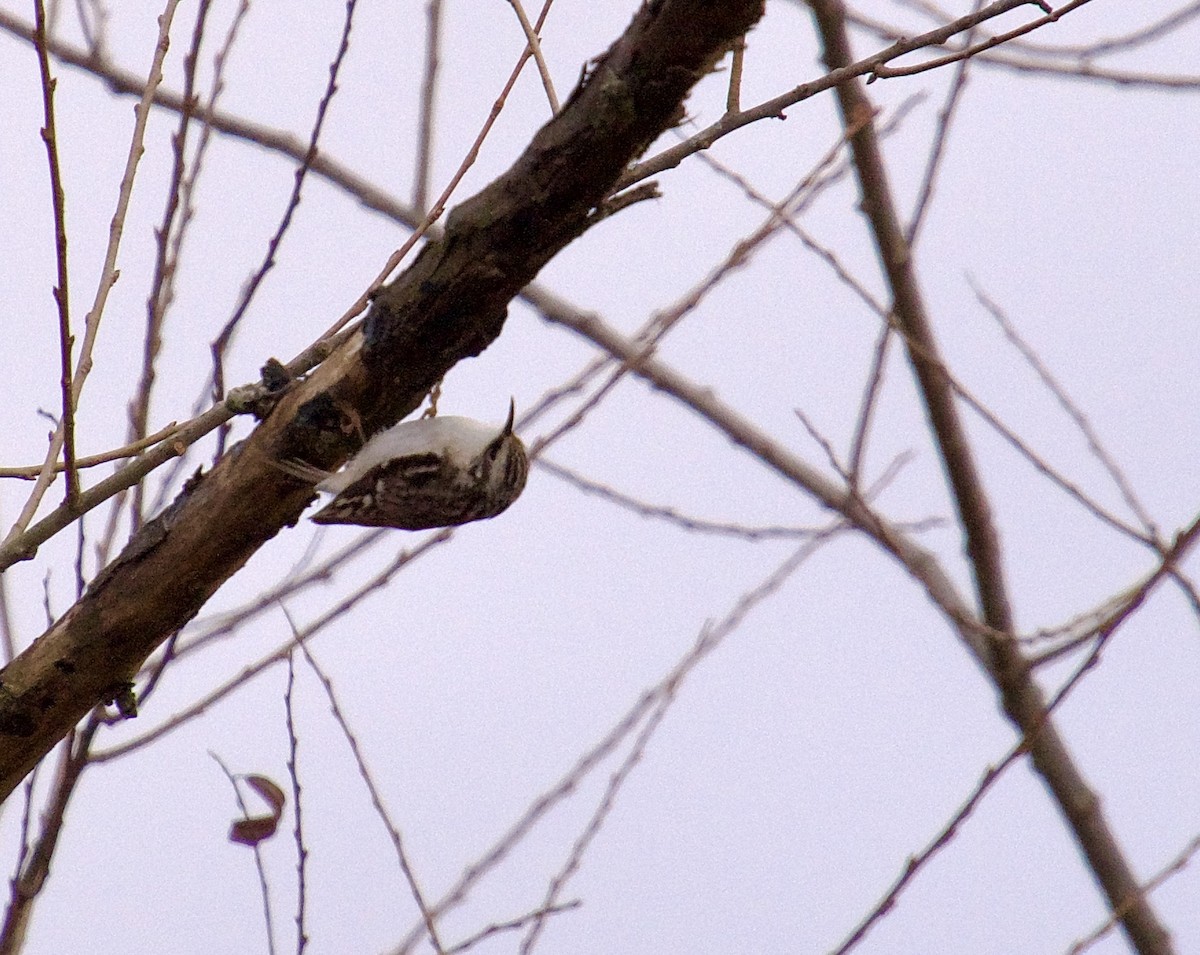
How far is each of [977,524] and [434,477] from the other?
5.93 ft

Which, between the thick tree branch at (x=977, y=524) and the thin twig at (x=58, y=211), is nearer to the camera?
the thin twig at (x=58, y=211)

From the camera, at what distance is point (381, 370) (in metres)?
2.21

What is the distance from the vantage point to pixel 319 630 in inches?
116

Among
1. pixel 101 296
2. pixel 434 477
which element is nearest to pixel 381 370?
pixel 101 296

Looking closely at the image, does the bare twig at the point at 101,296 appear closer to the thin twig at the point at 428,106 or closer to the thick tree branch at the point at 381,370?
the thick tree branch at the point at 381,370

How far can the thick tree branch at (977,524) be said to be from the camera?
4.13 m

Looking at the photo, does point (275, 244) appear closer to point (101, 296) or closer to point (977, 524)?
point (101, 296)

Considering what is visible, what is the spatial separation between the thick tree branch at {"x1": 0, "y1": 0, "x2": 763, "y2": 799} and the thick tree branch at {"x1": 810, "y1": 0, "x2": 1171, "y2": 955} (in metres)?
2.30

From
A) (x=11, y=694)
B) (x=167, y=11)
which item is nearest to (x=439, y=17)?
(x=167, y=11)

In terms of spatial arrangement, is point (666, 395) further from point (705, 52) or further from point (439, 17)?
point (705, 52)

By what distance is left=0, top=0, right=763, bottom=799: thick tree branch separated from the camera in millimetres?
1866

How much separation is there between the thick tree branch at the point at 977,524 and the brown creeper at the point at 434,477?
1.37 m

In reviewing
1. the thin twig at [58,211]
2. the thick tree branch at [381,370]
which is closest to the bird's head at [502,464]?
the thick tree branch at [381,370]

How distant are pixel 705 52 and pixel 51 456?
47.5 inches
